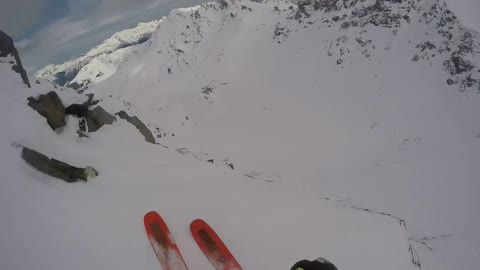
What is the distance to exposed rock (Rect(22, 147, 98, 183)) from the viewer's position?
1288cm

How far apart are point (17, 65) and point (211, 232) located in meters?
13.3

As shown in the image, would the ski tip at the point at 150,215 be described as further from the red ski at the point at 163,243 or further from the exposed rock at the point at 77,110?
the exposed rock at the point at 77,110

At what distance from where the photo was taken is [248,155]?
196 metres

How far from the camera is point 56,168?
1344 cm

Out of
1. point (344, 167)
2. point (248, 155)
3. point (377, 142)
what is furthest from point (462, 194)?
point (248, 155)

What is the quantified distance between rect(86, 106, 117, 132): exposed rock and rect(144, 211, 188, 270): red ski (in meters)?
8.54

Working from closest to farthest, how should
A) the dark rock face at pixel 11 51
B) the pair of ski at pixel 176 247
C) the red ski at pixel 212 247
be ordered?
the pair of ski at pixel 176 247 < the red ski at pixel 212 247 < the dark rock face at pixel 11 51

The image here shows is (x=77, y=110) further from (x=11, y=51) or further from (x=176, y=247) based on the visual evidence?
(x=176, y=247)

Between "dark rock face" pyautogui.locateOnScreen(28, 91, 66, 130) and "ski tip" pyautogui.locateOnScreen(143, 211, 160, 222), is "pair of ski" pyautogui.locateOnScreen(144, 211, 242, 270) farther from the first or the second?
"dark rock face" pyautogui.locateOnScreen(28, 91, 66, 130)

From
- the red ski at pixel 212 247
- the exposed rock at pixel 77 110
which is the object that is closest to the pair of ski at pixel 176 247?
the red ski at pixel 212 247

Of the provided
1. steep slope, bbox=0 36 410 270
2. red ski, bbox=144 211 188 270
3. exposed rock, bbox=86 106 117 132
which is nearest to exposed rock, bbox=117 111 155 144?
exposed rock, bbox=86 106 117 132

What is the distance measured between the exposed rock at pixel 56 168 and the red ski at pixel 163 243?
9.70 feet

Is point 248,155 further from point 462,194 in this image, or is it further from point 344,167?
point 462,194

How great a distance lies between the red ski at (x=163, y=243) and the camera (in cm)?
1104
